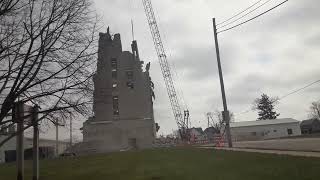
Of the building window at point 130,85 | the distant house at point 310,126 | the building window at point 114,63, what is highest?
the building window at point 114,63

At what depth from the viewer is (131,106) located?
10188 cm

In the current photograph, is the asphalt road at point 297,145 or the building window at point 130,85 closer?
the asphalt road at point 297,145

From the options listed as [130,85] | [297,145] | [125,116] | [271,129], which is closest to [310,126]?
[271,129]

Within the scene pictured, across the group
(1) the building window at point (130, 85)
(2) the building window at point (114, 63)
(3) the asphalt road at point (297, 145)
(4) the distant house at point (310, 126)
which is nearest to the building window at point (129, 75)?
(1) the building window at point (130, 85)

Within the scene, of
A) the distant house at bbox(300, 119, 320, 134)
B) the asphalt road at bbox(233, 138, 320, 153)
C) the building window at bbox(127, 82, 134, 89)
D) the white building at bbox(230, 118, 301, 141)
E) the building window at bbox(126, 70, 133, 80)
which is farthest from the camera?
the white building at bbox(230, 118, 301, 141)

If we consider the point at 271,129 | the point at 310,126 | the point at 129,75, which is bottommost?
the point at 310,126

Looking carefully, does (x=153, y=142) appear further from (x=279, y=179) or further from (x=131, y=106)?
(x=279, y=179)

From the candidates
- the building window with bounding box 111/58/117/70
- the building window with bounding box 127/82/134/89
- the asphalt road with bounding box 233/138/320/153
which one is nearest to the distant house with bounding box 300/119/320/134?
the building window with bounding box 127/82/134/89

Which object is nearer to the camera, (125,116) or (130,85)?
(125,116)

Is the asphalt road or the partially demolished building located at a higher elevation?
the partially demolished building

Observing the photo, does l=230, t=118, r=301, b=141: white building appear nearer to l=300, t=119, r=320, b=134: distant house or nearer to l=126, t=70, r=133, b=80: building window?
l=300, t=119, r=320, b=134: distant house

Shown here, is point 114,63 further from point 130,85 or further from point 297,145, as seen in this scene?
point 297,145

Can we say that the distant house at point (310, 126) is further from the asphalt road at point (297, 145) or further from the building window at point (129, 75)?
the asphalt road at point (297, 145)

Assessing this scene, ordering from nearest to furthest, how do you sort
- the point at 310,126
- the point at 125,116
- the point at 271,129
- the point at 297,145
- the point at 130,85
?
the point at 297,145
the point at 125,116
the point at 130,85
the point at 310,126
the point at 271,129
